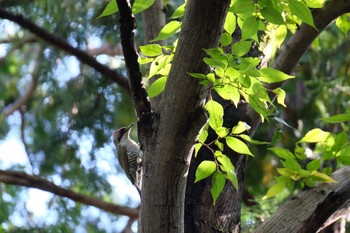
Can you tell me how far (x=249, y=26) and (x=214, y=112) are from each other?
0.73 feet

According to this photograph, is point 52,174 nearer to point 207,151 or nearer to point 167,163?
point 207,151

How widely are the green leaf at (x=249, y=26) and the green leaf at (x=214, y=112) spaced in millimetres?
176

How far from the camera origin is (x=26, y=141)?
16.2ft

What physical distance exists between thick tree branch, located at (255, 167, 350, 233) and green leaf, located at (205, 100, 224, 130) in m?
0.35

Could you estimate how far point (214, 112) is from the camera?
159 cm

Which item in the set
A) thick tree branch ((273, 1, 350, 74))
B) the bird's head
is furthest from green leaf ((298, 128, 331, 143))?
the bird's head

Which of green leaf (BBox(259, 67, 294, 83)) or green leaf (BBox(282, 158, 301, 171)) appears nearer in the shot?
green leaf (BBox(259, 67, 294, 83))

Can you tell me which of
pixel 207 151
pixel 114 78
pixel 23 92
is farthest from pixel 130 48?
pixel 23 92

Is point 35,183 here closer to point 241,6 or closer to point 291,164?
point 291,164

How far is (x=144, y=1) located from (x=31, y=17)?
2368mm

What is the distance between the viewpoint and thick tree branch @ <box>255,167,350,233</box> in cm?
169

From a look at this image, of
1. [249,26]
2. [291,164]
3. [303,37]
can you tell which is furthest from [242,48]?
[303,37]

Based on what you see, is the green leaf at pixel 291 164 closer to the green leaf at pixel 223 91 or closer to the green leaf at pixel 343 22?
the green leaf at pixel 223 91

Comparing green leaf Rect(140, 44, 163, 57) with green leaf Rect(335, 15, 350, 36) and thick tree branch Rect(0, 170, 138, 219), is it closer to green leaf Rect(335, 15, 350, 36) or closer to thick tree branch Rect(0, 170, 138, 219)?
green leaf Rect(335, 15, 350, 36)
